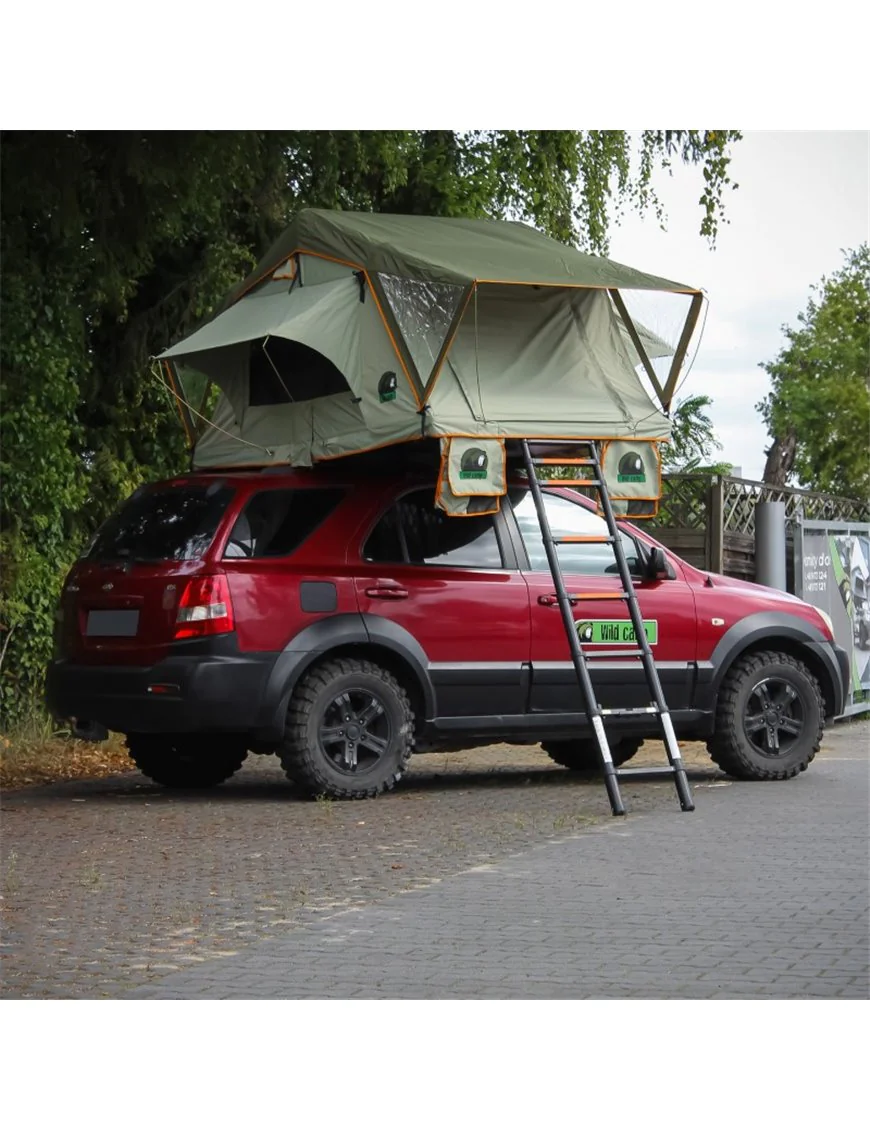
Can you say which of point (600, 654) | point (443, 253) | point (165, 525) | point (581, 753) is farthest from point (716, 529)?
point (165, 525)

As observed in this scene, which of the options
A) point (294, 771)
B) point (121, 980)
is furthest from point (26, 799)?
point (121, 980)

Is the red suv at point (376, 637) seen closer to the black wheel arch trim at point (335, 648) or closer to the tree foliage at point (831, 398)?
the black wheel arch trim at point (335, 648)

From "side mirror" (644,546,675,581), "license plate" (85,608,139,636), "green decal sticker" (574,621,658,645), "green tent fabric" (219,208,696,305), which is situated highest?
"green tent fabric" (219,208,696,305)

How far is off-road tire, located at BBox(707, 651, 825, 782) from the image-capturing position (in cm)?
1269

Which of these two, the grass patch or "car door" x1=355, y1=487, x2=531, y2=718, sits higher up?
"car door" x1=355, y1=487, x2=531, y2=718

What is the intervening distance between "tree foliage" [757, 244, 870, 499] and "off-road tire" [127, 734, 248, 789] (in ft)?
126

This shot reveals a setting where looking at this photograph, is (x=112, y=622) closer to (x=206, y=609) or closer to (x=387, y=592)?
(x=206, y=609)

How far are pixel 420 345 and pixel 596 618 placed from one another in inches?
81.1

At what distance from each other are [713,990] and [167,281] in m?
11.1

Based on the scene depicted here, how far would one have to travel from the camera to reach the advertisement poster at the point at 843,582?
1858 centimetres

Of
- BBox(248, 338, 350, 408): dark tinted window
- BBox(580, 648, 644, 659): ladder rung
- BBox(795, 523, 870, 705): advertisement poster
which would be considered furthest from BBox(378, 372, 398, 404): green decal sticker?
BBox(795, 523, 870, 705): advertisement poster

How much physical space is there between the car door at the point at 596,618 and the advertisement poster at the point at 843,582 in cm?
616

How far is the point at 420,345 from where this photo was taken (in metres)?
11.9

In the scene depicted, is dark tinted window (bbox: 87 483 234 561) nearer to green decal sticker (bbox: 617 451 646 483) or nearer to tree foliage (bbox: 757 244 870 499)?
green decal sticker (bbox: 617 451 646 483)
